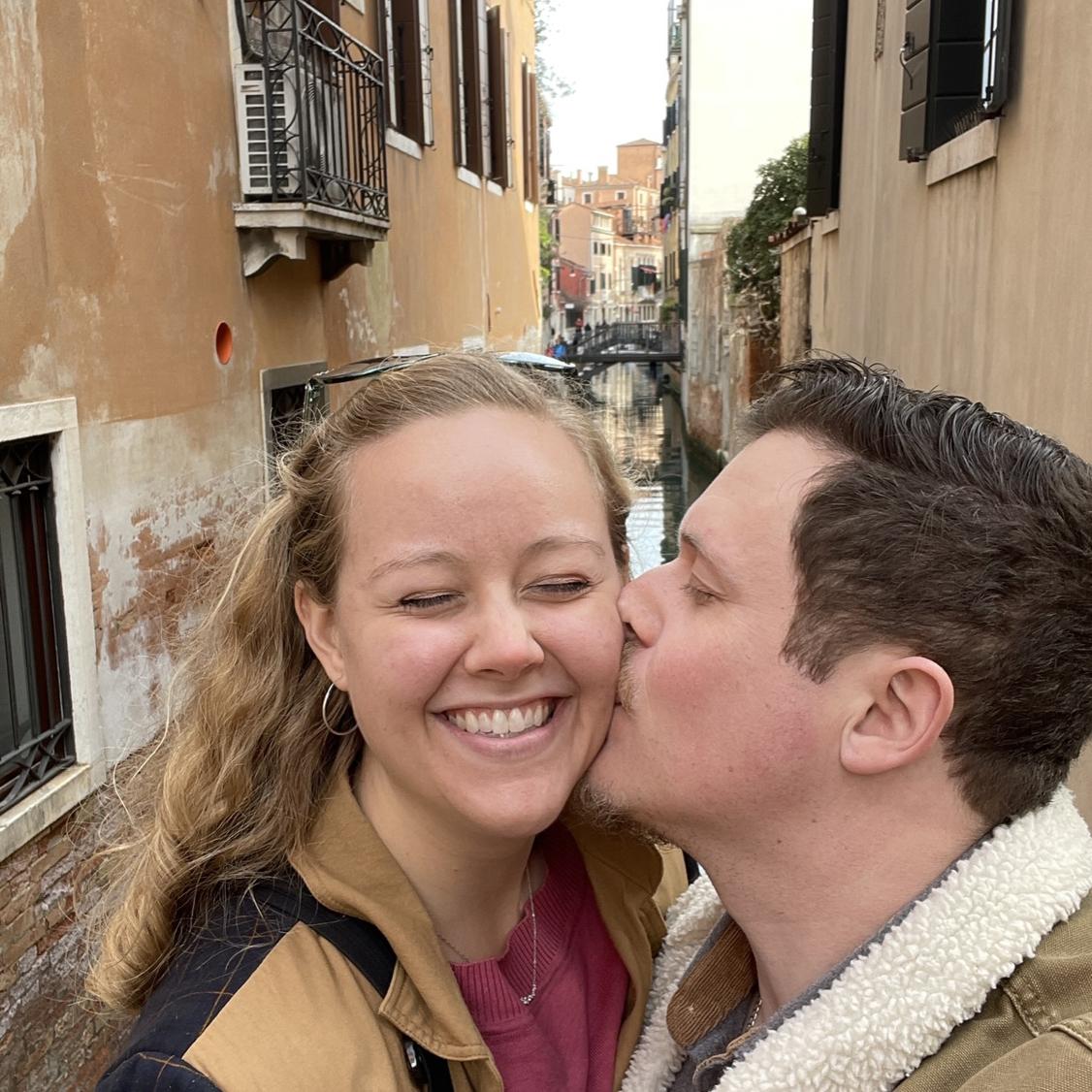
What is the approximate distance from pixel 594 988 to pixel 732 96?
25594 millimetres

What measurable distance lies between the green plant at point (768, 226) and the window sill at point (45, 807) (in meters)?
12.0

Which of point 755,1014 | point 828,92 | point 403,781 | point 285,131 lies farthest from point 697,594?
point 828,92

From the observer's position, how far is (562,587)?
4.70 ft

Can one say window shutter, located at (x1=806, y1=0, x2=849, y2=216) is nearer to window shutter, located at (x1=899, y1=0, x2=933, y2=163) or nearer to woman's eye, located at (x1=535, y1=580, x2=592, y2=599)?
window shutter, located at (x1=899, y1=0, x2=933, y2=163)

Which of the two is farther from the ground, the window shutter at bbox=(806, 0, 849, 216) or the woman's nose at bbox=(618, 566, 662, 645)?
the window shutter at bbox=(806, 0, 849, 216)

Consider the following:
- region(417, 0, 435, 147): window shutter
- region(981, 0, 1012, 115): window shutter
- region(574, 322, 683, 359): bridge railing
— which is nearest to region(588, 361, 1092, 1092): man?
region(981, 0, 1012, 115): window shutter

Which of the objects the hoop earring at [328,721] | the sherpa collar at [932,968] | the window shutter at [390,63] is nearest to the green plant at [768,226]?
the window shutter at [390,63]

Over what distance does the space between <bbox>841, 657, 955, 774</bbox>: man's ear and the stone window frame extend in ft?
9.67

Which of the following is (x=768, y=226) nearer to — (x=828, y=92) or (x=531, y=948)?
(x=828, y=92)

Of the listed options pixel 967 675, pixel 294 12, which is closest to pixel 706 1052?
pixel 967 675

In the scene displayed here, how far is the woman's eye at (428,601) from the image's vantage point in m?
1.37

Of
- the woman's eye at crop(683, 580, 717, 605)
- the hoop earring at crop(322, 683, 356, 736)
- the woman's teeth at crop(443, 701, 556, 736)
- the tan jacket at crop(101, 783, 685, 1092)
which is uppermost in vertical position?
the woman's eye at crop(683, 580, 717, 605)

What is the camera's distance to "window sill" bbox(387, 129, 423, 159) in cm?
806

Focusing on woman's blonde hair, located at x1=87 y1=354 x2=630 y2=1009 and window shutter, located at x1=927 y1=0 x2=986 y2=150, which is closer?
woman's blonde hair, located at x1=87 y1=354 x2=630 y2=1009
